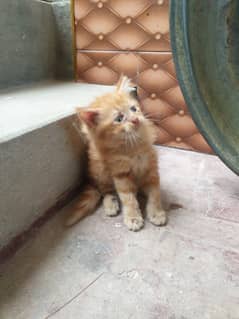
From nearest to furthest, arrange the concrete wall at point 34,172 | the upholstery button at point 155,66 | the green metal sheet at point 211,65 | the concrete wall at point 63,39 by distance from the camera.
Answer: the green metal sheet at point 211,65 → the concrete wall at point 34,172 → the upholstery button at point 155,66 → the concrete wall at point 63,39

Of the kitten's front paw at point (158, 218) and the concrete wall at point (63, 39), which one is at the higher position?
the concrete wall at point (63, 39)

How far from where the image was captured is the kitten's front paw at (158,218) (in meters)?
0.80

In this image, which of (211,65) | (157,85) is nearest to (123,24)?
(157,85)

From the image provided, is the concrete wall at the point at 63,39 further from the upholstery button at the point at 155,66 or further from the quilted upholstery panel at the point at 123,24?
the upholstery button at the point at 155,66

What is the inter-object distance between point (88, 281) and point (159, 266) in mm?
176

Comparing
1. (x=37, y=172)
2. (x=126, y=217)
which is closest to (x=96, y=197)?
(x=126, y=217)

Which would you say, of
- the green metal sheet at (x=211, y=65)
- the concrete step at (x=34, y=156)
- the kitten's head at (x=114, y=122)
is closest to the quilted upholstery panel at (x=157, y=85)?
the concrete step at (x=34, y=156)

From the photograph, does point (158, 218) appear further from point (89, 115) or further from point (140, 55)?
point (140, 55)

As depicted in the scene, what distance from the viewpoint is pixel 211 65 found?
53 centimetres

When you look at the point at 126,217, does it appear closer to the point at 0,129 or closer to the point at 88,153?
the point at 88,153

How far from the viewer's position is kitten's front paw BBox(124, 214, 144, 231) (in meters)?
0.78

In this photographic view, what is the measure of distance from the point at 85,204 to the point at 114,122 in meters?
0.28

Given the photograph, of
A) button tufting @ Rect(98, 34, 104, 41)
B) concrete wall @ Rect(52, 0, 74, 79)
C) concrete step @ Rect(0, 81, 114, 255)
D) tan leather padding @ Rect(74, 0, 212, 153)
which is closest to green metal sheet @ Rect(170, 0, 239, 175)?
concrete step @ Rect(0, 81, 114, 255)

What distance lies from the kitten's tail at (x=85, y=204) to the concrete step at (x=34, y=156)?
59 mm
